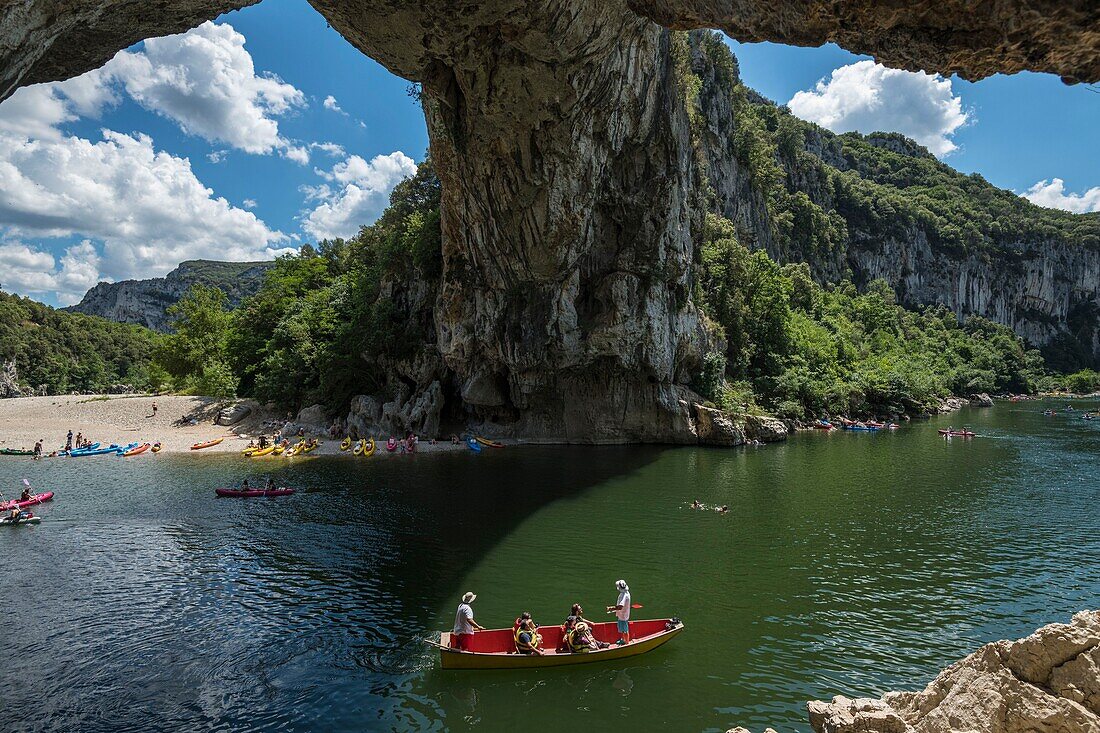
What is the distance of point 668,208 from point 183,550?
93.1 feet

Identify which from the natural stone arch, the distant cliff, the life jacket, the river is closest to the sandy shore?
the river

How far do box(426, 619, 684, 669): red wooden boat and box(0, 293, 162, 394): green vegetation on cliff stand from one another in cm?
7275

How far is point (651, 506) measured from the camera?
2067 centimetres

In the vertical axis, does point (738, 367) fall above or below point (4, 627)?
above

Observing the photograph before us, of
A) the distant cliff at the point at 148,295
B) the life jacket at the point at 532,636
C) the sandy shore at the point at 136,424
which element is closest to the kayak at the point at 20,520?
the sandy shore at the point at 136,424

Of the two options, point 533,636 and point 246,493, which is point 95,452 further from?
point 533,636

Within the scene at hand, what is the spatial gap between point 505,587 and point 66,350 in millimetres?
94106

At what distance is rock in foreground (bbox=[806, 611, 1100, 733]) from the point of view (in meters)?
4.67

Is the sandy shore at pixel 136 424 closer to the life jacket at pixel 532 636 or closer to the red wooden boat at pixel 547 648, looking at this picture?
the red wooden boat at pixel 547 648

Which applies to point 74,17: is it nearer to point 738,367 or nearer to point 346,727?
point 346,727

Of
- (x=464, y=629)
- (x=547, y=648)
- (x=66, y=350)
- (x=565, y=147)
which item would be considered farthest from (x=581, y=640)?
(x=66, y=350)

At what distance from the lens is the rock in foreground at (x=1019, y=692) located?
15.3ft

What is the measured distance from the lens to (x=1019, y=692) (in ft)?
16.3

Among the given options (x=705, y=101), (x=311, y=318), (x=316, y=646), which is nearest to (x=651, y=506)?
(x=316, y=646)
